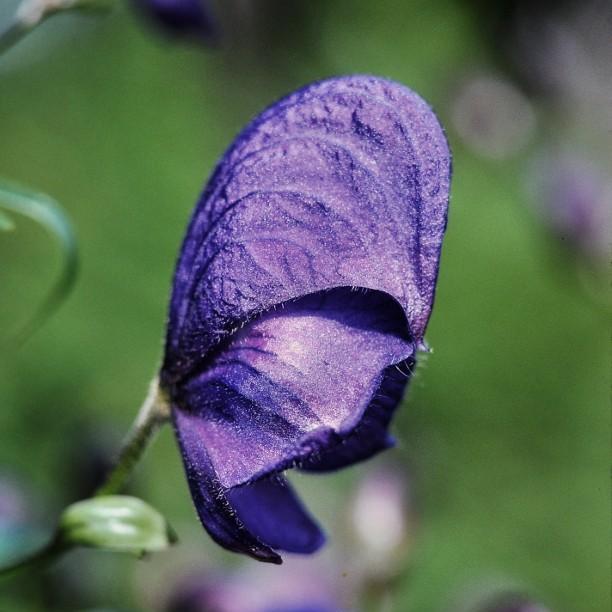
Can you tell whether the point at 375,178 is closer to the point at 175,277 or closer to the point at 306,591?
the point at 175,277

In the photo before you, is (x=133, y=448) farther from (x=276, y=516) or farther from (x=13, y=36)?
(x=13, y=36)

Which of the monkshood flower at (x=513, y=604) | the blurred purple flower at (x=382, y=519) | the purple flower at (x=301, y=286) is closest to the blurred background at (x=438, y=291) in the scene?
the blurred purple flower at (x=382, y=519)

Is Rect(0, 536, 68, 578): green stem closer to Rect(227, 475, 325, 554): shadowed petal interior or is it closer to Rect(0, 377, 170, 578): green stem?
Rect(0, 377, 170, 578): green stem

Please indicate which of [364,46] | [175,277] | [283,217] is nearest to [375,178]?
[283,217]

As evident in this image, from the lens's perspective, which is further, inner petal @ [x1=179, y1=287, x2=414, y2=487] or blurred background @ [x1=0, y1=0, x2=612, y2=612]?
blurred background @ [x1=0, y1=0, x2=612, y2=612]

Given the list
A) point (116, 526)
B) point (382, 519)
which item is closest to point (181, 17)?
point (382, 519)

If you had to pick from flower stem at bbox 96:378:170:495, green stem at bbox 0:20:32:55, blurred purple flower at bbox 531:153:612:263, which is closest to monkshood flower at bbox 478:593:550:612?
flower stem at bbox 96:378:170:495
